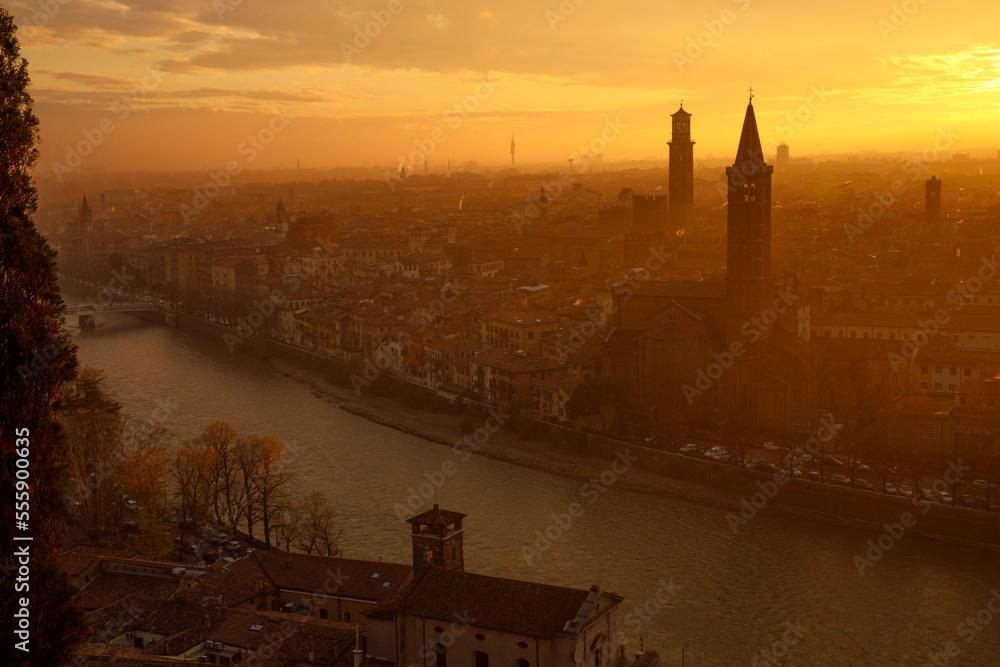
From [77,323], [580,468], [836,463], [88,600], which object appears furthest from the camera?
[77,323]

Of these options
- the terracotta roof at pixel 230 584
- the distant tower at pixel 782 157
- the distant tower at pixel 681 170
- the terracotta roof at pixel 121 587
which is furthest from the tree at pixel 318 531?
the distant tower at pixel 782 157

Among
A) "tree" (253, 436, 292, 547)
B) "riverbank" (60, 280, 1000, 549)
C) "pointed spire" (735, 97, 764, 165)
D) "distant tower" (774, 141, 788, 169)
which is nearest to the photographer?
"tree" (253, 436, 292, 547)

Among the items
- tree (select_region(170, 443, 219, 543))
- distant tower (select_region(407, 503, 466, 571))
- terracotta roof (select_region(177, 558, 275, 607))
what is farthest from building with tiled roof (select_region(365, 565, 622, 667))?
tree (select_region(170, 443, 219, 543))

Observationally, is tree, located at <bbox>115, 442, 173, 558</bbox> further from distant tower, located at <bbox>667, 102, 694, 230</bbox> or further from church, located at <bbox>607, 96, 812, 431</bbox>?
distant tower, located at <bbox>667, 102, 694, 230</bbox>

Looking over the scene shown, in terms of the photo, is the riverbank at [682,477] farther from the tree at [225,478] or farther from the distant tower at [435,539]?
the distant tower at [435,539]

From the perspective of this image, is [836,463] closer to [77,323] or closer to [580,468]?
[580,468]

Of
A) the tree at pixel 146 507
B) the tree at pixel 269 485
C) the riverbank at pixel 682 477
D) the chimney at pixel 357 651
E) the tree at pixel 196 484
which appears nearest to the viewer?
the chimney at pixel 357 651

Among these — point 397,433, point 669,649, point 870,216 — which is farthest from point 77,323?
point 870,216
